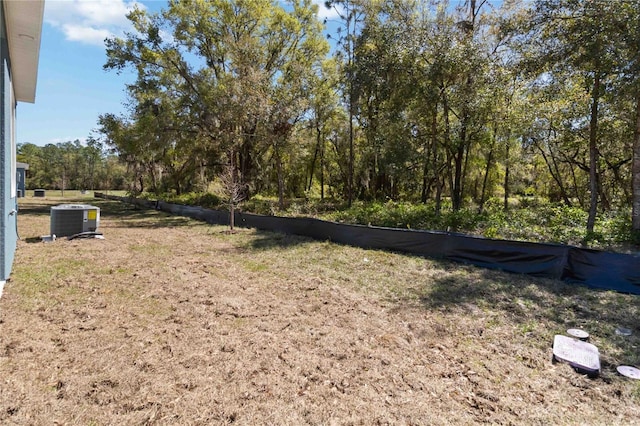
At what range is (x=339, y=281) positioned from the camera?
537 cm

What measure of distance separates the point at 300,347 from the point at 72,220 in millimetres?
7886

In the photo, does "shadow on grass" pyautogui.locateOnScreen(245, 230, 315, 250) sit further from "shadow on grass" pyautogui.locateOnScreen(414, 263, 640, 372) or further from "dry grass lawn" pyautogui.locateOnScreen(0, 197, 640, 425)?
"shadow on grass" pyautogui.locateOnScreen(414, 263, 640, 372)

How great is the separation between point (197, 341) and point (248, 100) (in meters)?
10.7

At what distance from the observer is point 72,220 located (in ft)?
26.7

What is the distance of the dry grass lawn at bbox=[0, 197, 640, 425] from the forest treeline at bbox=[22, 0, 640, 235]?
5410mm

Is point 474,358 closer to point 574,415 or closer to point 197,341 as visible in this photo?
point 574,415

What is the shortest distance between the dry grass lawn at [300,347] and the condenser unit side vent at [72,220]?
2254 millimetres

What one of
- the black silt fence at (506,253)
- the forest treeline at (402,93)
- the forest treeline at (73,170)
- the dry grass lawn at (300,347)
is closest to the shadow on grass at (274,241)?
the black silt fence at (506,253)

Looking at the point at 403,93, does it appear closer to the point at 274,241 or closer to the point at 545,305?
the point at 274,241

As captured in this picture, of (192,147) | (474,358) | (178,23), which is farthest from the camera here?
(192,147)

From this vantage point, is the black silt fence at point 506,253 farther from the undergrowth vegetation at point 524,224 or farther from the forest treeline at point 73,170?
the forest treeline at point 73,170

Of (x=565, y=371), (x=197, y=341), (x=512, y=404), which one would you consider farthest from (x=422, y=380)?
(x=197, y=341)

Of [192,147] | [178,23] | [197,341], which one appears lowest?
[197,341]

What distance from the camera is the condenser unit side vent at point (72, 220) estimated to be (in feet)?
25.9
